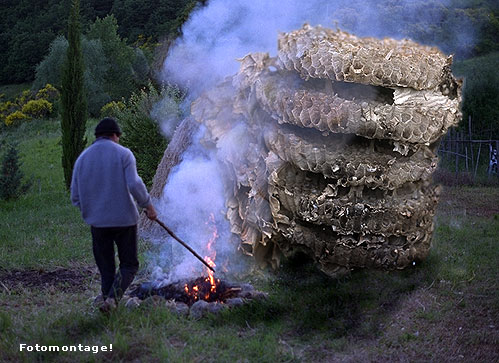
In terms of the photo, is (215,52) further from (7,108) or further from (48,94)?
(7,108)

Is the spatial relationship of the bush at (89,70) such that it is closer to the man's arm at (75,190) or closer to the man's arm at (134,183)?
the man's arm at (75,190)

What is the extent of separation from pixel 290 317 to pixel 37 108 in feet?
86.8

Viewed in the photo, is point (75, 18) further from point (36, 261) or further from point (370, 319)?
point (370, 319)

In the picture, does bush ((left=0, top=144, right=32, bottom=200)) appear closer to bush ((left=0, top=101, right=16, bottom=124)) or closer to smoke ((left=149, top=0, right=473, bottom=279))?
smoke ((left=149, top=0, right=473, bottom=279))

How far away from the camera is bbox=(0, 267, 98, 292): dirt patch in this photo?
622cm

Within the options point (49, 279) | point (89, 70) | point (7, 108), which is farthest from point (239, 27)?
point (89, 70)

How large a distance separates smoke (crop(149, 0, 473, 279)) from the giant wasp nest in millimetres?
315

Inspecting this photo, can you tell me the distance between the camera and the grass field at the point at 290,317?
14.9ft

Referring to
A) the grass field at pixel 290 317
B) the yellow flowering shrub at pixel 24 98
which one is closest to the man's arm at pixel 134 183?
the grass field at pixel 290 317

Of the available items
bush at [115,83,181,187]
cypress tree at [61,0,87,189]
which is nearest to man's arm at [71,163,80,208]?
bush at [115,83,181,187]

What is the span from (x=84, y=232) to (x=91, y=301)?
3.48 metres

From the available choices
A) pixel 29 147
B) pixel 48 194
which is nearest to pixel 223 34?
pixel 48 194

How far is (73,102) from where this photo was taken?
1441 cm

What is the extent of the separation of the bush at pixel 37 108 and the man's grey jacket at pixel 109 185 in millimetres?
25383
